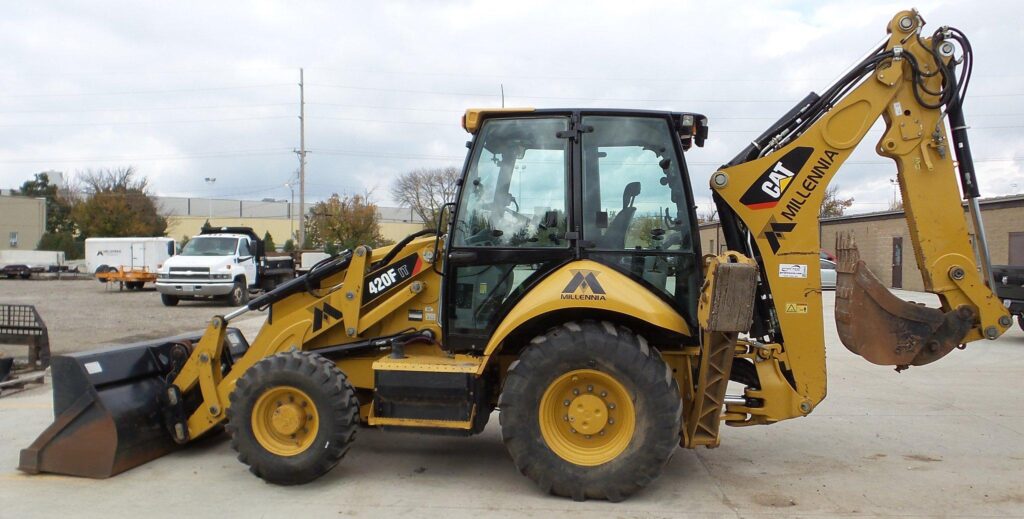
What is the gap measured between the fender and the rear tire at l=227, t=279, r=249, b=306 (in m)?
17.6

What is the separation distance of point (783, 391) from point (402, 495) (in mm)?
2634

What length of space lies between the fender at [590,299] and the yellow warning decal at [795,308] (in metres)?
0.71

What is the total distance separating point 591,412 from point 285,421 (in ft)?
6.75

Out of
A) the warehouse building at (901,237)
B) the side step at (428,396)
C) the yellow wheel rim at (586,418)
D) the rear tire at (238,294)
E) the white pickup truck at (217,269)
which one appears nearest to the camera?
the yellow wheel rim at (586,418)

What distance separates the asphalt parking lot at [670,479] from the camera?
14.5 ft

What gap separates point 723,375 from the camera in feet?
15.1

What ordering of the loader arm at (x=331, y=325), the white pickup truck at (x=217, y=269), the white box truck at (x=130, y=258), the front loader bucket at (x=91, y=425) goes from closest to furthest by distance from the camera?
the front loader bucket at (x=91, y=425)
the loader arm at (x=331, y=325)
the white pickup truck at (x=217, y=269)
the white box truck at (x=130, y=258)

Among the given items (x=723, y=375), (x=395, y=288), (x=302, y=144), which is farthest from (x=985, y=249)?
(x=302, y=144)

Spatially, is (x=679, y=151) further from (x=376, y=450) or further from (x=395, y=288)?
(x=376, y=450)

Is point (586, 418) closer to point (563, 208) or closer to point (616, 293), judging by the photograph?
point (616, 293)

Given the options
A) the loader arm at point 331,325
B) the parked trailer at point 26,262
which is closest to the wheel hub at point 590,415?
the loader arm at point 331,325

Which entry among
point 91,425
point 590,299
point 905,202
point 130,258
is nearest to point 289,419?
point 91,425

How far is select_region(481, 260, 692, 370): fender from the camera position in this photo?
14.7 feet

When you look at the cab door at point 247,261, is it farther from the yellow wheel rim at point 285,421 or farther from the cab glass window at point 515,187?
the cab glass window at point 515,187
